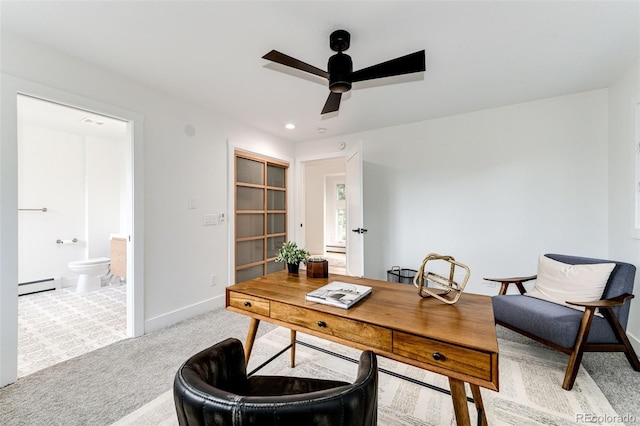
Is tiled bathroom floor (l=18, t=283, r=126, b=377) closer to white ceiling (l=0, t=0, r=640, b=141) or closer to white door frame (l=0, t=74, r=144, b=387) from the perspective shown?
white door frame (l=0, t=74, r=144, b=387)

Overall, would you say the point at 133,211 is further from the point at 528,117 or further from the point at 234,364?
the point at 528,117

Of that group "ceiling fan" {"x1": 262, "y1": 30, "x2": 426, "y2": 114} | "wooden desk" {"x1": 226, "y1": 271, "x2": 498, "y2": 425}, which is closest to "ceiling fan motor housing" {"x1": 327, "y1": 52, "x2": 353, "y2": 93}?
"ceiling fan" {"x1": 262, "y1": 30, "x2": 426, "y2": 114}

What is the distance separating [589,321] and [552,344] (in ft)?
0.95

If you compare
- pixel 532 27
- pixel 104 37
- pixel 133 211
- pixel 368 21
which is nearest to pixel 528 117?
pixel 532 27

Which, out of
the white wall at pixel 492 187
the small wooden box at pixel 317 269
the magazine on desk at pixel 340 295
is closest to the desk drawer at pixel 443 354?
the magazine on desk at pixel 340 295

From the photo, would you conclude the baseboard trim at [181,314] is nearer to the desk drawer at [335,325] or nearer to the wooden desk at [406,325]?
the wooden desk at [406,325]

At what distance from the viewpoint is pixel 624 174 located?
7.85 feet

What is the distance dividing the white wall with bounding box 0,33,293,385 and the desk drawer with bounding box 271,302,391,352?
74.1 inches

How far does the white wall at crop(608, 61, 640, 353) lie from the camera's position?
7.31 feet

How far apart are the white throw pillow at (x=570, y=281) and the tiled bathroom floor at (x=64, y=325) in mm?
3941

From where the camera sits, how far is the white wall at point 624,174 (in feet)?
7.31

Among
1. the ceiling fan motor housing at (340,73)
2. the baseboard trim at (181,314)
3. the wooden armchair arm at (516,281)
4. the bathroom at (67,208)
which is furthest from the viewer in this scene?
the bathroom at (67,208)

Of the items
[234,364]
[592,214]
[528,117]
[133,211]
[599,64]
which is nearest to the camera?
[234,364]

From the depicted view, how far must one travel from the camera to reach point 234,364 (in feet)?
3.46
